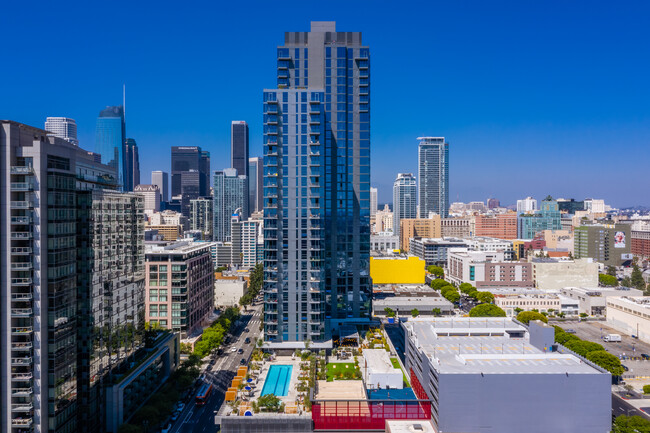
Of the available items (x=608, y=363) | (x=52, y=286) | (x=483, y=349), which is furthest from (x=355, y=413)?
(x=608, y=363)

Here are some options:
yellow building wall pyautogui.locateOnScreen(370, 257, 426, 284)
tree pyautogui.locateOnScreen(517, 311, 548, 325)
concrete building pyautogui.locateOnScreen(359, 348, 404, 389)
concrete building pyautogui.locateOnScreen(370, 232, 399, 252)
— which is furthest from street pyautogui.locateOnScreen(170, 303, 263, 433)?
concrete building pyautogui.locateOnScreen(370, 232, 399, 252)

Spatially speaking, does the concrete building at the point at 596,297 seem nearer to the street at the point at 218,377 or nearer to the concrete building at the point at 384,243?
the street at the point at 218,377

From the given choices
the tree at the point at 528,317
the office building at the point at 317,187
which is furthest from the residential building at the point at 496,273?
the office building at the point at 317,187

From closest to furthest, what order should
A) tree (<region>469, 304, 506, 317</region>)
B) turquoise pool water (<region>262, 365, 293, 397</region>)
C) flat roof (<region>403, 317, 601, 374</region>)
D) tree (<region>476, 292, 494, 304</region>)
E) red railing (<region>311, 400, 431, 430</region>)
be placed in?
red railing (<region>311, 400, 431, 430</region>) < flat roof (<region>403, 317, 601, 374</region>) < turquoise pool water (<region>262, 365, 293, 397</region>) < tree (<region>469, 304, 506, 317</region>) < tree (<region>476, 292, 494, 304</region>)

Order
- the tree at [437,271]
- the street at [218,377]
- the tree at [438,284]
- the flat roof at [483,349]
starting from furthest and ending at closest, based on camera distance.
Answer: the tree at [437,271], the tree at [438,284], the street at [218,377], the flat roof at [483,349]

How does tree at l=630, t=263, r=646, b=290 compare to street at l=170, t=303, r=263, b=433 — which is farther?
tree at l=630, t=263, r=646, b=290

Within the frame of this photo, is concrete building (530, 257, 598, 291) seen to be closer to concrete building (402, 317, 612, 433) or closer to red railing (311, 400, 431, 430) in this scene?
concrete building (402, 317, 612, 433)
